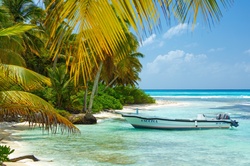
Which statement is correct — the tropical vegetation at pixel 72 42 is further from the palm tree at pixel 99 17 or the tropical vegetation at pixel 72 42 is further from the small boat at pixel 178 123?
the small boat at pixel 178 123

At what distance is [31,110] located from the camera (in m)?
5.62

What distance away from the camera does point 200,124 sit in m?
17.3

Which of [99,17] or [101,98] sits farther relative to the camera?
[101,98]

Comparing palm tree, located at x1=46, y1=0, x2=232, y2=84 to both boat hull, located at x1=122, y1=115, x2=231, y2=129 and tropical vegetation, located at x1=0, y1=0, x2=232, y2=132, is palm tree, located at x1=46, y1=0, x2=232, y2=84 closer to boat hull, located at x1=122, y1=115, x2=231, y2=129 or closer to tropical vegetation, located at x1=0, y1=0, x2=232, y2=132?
tropical vegetation, located at x1=0, y1=0, x2=232, y2=132

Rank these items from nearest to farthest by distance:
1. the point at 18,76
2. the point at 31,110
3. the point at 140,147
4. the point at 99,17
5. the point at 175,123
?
the point at 99,17 → the point at 31,110 → the point at 18,76 → the point at 140,147 → the point at 175,123

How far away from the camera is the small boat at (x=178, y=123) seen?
17.1 m

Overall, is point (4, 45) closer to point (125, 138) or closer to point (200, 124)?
point (125, 138)

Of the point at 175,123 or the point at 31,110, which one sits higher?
the point at 31,110

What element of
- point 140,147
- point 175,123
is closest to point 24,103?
point 140,147

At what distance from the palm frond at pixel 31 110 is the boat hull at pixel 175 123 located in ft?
37.9

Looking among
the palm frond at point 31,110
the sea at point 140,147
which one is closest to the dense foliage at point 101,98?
the sea at point 140,147

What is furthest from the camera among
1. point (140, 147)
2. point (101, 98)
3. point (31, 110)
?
point (101, 98)

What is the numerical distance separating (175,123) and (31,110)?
39.9 ft

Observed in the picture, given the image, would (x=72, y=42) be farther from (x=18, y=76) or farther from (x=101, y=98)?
(x=101, y=98)
